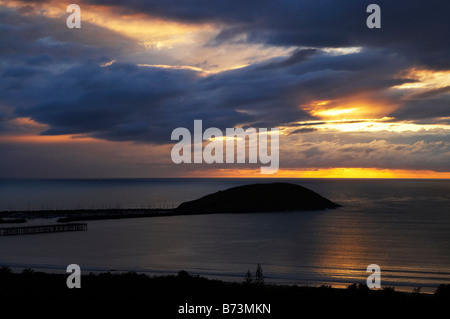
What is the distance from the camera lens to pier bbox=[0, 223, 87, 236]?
81.1m

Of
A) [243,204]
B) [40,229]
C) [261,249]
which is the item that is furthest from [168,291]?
[243,204]

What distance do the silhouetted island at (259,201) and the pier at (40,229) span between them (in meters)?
37.1

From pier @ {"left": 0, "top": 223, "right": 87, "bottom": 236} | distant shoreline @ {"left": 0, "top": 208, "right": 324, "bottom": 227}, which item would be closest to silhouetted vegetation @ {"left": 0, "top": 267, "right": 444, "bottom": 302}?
pier @ {"left": 0, "top": 223, "right": 87, "bottom": 236}

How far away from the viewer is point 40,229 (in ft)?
282

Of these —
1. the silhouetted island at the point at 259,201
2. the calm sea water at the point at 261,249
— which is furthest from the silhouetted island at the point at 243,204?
the calm sea water at the point at 261,249

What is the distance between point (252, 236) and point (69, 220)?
159ft

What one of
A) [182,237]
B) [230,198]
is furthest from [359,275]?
[230,198]

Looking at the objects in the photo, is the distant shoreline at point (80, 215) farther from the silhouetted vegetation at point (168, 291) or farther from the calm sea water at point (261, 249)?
the silhouetted vegetation at point (168, 291)

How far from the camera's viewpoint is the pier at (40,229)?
3191 inches

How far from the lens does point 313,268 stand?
162 ft

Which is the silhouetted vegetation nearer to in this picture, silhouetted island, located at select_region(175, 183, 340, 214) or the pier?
the pier

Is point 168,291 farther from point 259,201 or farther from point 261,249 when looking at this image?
point 259,201

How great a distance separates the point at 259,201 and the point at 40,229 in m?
65.4
